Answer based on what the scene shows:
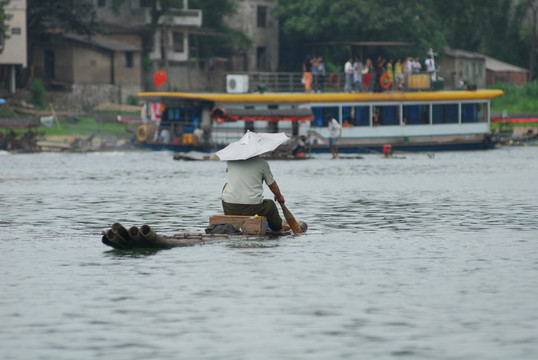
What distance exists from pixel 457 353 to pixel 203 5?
2379 inches

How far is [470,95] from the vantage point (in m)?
48.1

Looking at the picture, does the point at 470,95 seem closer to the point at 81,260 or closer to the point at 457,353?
the point at 81,260

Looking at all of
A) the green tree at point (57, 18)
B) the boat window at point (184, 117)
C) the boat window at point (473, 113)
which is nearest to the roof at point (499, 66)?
the boat window at point (473, 113)

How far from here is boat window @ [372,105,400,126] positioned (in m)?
46.3

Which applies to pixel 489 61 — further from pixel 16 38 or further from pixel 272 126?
pixel 272 126

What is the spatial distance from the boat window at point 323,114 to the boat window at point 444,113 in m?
4.59

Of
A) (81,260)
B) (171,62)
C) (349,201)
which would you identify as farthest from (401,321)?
(171,62)

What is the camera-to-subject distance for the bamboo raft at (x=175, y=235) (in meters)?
14.9

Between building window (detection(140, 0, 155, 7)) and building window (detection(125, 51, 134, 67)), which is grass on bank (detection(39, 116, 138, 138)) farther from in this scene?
building window (detection(140, 0, 155, 7))

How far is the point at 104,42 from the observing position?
210 feet

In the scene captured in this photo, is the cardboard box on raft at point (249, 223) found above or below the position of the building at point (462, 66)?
below

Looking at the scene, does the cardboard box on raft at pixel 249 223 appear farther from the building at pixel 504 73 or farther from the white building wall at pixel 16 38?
the building at pixel 504 73

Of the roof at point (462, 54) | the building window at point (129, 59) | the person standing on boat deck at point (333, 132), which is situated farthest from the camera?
the roof at point (462, 54)

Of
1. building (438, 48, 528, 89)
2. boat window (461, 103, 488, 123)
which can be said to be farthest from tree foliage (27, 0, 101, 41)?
building (438, 48, 528, 89)
